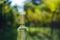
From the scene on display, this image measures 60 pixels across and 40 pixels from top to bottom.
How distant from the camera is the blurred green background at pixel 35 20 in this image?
2.11 metres

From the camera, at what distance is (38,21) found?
83.6 inches

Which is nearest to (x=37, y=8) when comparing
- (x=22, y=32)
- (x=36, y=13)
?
(x=36, y=13)

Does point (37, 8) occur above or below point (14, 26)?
above

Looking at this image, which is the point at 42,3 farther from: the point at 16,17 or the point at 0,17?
the point at 0,17

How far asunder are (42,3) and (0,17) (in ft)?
1.72

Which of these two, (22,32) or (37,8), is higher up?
(37,8)

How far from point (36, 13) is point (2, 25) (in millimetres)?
427

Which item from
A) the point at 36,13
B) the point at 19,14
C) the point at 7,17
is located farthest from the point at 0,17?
the point at 36,13

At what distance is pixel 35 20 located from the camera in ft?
6.97

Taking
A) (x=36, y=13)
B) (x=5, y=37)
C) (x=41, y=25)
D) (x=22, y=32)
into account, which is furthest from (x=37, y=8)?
(x=5, y=37)

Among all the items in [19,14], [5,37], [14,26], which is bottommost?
[5,37]

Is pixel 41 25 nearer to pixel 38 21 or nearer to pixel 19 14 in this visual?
pixel 38 21

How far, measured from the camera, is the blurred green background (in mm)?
2111

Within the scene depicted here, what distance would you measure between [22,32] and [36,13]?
279mm
